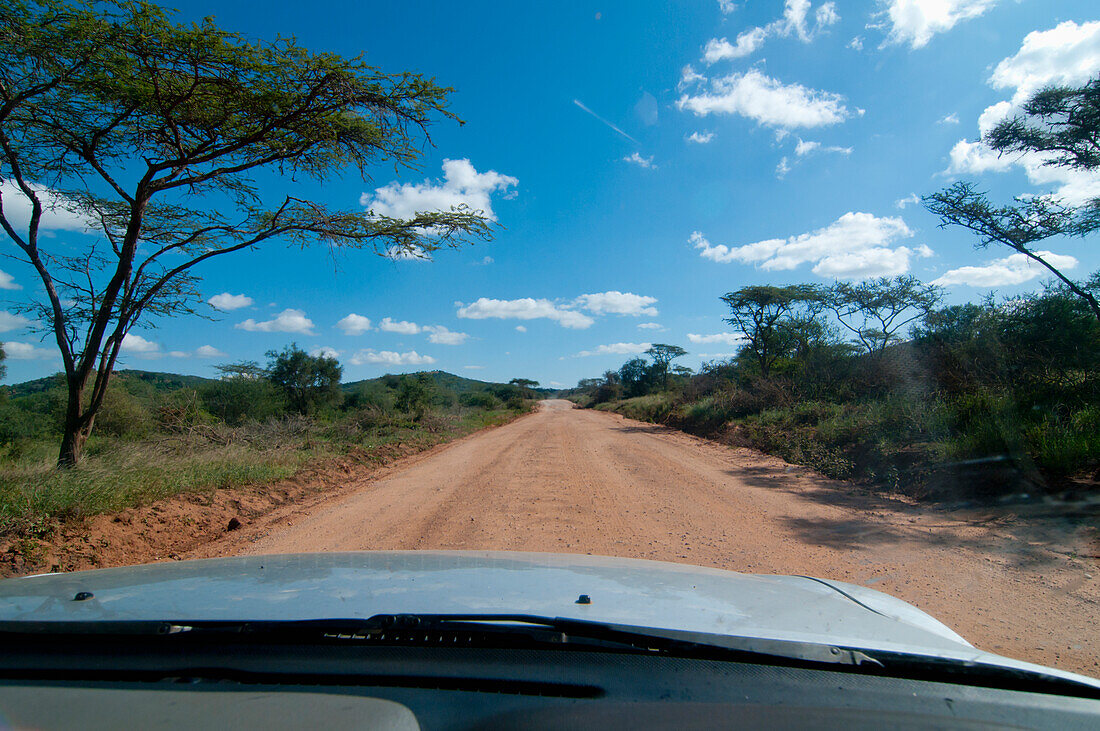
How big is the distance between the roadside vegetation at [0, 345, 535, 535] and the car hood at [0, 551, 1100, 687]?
168 inches

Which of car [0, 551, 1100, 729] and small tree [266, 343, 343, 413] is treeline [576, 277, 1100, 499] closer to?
car [0, 551, 1100, 729]

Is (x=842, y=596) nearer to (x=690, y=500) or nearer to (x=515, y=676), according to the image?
(x=515, y=676)

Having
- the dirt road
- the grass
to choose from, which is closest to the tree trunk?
the grass

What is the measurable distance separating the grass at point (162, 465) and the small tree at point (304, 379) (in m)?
9.81

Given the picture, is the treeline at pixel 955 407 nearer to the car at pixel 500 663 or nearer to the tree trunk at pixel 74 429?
the car at pixel 500 663

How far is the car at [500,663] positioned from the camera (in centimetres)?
149

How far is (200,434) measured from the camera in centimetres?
1131

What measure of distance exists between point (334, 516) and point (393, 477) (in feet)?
11.6

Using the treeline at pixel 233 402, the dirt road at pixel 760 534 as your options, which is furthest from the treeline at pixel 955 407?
the treeline at pixel 233 402

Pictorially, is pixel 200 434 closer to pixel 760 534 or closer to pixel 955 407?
pixel 760 534

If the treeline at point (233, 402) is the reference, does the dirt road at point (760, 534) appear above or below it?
below

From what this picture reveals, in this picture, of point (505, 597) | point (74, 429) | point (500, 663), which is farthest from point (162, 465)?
point (500, 663)

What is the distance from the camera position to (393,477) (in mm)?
10633

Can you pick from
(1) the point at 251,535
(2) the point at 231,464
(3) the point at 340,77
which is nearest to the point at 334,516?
(1) the point at 251,535
